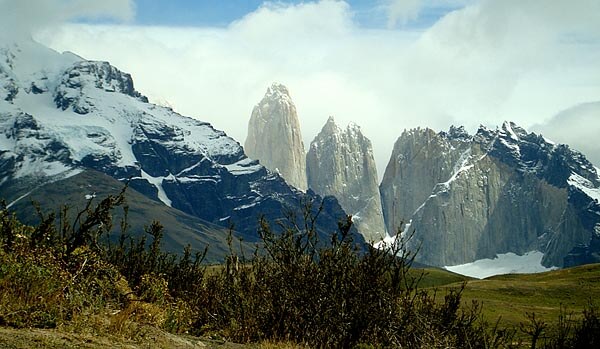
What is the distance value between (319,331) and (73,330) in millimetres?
6162

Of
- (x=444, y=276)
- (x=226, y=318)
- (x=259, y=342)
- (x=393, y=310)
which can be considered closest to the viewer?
(x=259, y=342)

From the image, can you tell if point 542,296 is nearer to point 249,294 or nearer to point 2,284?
point 249,294

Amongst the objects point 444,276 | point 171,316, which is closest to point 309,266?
point 171,316

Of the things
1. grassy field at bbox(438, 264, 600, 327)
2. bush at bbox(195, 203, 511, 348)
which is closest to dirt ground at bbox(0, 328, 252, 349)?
bush at bbox(195, 203, 511, 348)

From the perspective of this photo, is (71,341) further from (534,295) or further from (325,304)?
(534,295)

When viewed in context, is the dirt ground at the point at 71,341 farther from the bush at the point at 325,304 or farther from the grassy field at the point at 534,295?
the grassy field at the point at 534,295

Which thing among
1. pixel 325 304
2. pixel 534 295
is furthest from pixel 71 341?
pixel 534 295

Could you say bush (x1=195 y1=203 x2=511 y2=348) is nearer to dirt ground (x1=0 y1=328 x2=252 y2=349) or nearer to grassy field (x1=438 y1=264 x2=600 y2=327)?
dirt ground (x1=0 y1=328 x2=252 y2=349)

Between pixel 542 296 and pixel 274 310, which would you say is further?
pixel 542 296

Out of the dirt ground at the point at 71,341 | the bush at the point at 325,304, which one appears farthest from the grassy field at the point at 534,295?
the dirt ground at the point at 71,341

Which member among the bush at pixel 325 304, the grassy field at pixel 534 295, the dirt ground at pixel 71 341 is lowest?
the dirt ground at pixel 71 341

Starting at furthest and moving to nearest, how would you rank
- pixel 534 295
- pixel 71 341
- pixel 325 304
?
pixel 534 295, pixel 325 304, pixel 71 341

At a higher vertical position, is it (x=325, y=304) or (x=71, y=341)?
(x=325, y=304)

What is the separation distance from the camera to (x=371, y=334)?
52.3 feet
